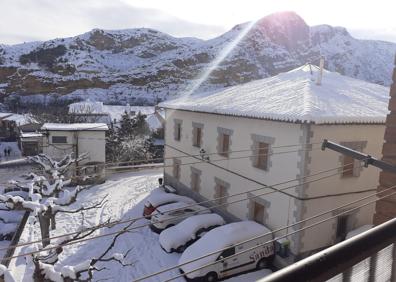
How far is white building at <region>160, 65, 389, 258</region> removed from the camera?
38.0ft

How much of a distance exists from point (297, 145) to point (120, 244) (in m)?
8.69

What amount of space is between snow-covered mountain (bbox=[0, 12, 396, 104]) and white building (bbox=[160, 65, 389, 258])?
203 ft

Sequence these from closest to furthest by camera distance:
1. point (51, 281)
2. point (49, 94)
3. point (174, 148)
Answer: point (51, 281) → point (174, 148) → point (49, 94)

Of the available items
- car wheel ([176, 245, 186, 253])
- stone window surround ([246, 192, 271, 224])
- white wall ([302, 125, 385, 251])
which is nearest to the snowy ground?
car wheel ([176, 245, 186, 253])

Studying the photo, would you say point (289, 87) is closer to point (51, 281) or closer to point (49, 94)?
point (51, 281)

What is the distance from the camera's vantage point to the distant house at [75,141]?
84.5 ft

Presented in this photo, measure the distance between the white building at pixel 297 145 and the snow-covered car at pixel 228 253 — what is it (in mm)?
1053

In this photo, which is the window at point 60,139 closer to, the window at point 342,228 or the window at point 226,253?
the window at point 226,253

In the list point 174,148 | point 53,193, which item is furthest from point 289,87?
point 53,193

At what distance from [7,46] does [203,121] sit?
126 meters

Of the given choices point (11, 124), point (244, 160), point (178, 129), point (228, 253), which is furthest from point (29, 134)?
point (228, 253)

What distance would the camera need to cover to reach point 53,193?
51.0 feet

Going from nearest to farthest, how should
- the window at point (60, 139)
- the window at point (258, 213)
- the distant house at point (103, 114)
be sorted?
the window at point (258, 213) < the window at point (60, 139) < the distant house at point (103, 114)

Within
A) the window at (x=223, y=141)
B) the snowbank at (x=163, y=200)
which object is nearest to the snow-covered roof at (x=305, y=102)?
the window at (x=223, y=141)
